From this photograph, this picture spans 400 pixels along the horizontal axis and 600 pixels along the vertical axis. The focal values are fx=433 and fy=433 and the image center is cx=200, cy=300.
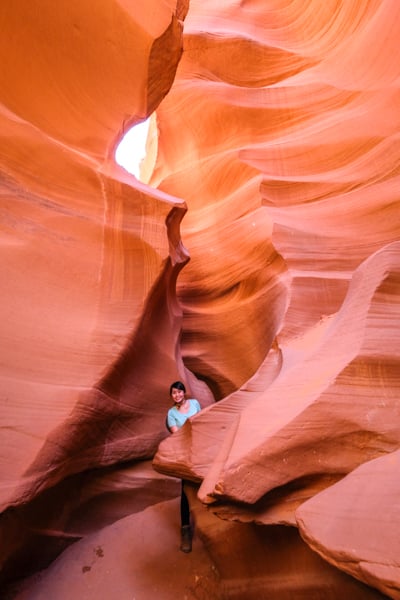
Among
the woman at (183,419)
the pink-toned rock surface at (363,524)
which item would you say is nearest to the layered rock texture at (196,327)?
the pink-toned rock surface at (363,524)

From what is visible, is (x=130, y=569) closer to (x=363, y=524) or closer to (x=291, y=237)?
(x=363, y=524)

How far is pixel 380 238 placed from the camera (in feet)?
15.9

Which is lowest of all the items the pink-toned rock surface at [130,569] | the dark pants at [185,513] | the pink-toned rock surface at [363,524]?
the pink-toned rock surface at [130,569]

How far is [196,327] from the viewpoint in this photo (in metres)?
5.98

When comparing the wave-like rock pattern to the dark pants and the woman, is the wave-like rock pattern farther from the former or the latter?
the dark pants

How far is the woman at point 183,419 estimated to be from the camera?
3377mm

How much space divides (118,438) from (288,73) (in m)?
6.74

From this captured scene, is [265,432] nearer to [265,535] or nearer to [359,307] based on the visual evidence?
[265,535]

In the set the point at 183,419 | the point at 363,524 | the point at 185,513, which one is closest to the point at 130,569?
the point at 185,513

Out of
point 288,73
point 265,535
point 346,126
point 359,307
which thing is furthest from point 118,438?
point 288,73

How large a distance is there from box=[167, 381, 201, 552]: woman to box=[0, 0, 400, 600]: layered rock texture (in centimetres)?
12

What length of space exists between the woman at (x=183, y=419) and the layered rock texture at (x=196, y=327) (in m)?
0.12

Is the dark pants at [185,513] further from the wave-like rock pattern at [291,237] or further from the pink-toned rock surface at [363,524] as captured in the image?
the pink-toned rock surface at [363,524]

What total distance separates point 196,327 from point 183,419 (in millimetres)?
2504
